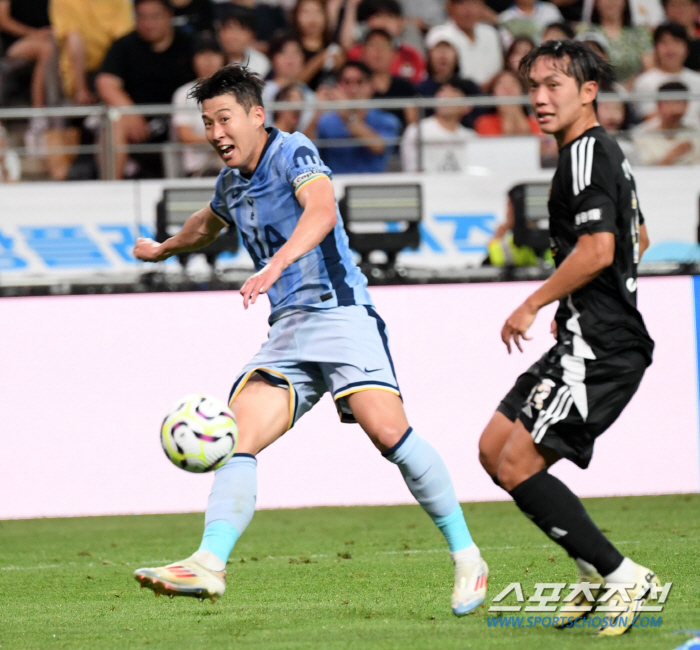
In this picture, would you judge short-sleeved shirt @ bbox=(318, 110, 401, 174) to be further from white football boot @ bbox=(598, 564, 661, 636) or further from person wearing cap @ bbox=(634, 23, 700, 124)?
white football boot @ bbox=(598, 564, 661, 636)

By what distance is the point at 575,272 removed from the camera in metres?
3.66

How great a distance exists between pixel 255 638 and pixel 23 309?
4726mm

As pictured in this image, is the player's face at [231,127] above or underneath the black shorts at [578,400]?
above

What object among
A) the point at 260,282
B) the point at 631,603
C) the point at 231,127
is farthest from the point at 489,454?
the point at 231,127

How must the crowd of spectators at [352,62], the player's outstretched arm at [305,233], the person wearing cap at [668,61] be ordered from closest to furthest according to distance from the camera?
1. the player's outstretched arm at [305,233]
2. the crowd of spectators at [352,62]
3. the person wearing cap at [668,61]

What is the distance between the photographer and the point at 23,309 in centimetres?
813

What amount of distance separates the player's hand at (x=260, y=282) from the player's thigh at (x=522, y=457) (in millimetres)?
979

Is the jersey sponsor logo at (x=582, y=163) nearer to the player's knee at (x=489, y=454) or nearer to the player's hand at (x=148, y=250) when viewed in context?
the player's knee at (x=489, y=454)

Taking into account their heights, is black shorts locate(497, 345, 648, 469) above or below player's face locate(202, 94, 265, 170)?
below

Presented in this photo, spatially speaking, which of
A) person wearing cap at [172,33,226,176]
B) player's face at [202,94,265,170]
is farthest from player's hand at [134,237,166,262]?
person wearing cap at [172,33,226,176]

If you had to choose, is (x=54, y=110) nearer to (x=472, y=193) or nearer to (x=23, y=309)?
(x=23, y=309)

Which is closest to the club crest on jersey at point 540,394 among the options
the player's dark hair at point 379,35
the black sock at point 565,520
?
the black sock at point 565,520

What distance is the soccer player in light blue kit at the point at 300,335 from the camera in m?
4.23

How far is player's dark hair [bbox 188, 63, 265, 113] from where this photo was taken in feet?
14.3
